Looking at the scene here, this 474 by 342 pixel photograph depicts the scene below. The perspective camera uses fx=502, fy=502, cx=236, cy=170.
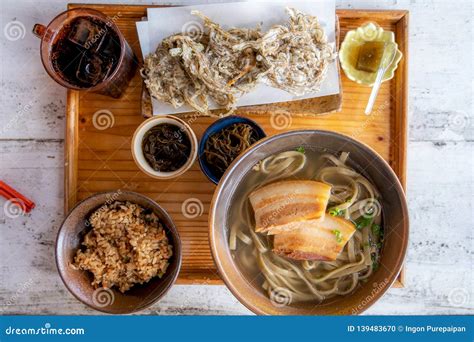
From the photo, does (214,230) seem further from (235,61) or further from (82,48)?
(82,48)

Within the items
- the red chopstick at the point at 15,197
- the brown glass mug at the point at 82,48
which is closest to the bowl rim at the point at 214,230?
the brown glass mug at the point at 82,48

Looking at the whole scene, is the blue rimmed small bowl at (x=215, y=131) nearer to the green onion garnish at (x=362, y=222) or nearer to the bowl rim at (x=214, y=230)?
the bowl rim at (x=214, y=230)

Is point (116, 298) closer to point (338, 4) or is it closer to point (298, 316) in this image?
point (298, 316)

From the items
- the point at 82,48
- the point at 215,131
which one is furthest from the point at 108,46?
the point at 215,131

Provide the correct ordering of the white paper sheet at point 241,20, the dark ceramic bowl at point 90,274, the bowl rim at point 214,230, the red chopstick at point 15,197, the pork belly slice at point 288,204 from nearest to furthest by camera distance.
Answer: the bowl rim at point 214,230
the pork belly slice at point 288,204
the dark ceramic bowl at point 90,274
the white paper sheet at point 241,20
the red chopstick at point 15,197

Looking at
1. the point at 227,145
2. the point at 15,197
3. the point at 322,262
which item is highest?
the point at 227,145

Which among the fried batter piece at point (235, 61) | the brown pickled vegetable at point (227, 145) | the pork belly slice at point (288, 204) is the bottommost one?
the pork belly slice at point (288, 204)

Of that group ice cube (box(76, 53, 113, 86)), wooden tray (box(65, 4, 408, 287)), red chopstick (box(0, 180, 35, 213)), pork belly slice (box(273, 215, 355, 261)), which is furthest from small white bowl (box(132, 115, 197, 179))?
red chopstick (box(0, 180, 35, 213))
